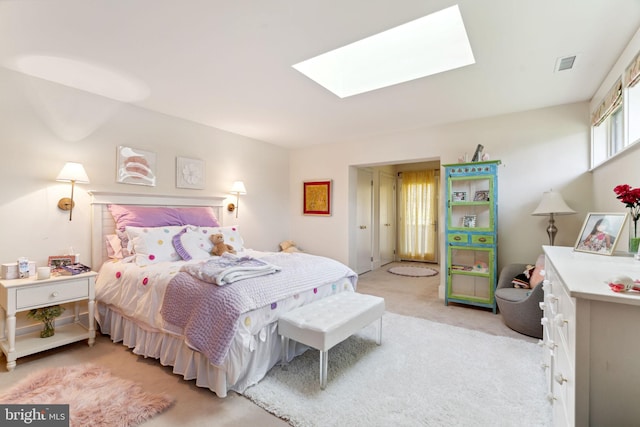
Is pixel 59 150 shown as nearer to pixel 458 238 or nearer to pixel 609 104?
pixel 458 238

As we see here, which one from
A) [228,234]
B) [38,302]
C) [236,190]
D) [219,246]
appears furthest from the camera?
[236,190]

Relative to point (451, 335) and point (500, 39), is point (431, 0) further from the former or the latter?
point (451, 335)

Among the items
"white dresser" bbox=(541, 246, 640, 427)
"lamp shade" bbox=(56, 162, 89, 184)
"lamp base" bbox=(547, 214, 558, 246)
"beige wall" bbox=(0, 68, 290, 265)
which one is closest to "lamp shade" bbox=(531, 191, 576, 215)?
"lamp base" bbox=(547, 214, 558, 246)

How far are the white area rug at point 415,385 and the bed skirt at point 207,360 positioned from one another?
0.30 ft

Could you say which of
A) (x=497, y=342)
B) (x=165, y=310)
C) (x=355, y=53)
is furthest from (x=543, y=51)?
(x=165, y=310)

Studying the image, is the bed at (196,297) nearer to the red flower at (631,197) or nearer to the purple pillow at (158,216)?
the purple pillow at (158,216)

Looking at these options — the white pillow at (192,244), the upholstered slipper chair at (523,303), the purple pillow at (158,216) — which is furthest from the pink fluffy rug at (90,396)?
the upholstered slipper chair at (523,303)

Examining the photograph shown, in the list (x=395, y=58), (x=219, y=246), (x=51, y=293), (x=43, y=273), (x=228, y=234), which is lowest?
(x=51, y=293)

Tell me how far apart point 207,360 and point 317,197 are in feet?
12.2

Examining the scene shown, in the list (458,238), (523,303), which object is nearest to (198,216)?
(458,238)

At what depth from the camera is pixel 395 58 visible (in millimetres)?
2719

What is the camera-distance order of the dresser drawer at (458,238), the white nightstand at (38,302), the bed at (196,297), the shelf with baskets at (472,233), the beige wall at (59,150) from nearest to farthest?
1. the bed at (196,297)
2. the white nightstand at (38,302)
3. the beige wall at (59,150)
4. the shelf with baskets at (472,233)
5. the dresser drawer at (458,238)

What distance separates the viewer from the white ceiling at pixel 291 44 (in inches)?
70.3

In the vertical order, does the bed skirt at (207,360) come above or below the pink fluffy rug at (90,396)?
above
